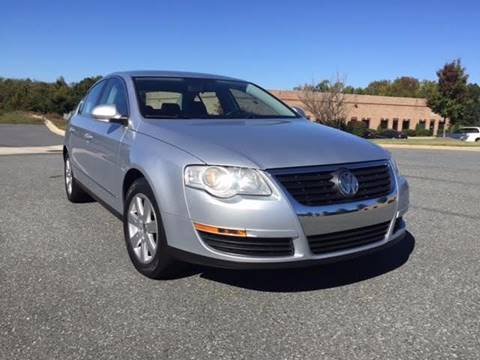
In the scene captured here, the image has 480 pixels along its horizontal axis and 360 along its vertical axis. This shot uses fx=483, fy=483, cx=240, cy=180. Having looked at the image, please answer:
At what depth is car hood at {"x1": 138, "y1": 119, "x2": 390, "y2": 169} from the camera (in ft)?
10.5

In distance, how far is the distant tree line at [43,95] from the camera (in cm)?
6556

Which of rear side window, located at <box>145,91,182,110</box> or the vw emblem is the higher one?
rear side window, located at <box>145,91,182,110</box>

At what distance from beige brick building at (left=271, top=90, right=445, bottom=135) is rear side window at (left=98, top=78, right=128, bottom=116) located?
46225 mm

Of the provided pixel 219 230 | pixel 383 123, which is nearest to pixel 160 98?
pixel 219 230

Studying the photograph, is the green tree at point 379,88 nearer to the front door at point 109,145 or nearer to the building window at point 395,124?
the building window at point 395,124

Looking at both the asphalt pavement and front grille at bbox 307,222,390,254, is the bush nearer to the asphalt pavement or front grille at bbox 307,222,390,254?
the asphalt pavement

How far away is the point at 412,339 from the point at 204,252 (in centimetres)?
136

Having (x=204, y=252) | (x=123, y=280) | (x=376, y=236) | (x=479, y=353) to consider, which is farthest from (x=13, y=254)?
(x=479, y=353)

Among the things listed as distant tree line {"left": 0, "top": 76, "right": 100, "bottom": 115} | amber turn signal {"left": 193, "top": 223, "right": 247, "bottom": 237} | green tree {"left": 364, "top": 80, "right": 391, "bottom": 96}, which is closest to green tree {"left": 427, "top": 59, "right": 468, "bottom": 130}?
amber turn signal {"left": 193, "top": 223, "right": 247, "bottom": 237}

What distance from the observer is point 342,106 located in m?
45.2

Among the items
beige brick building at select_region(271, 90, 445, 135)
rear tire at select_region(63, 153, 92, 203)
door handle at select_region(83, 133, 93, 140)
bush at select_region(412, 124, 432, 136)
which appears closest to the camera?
door handle at select_region(83, 133, 93, 140)

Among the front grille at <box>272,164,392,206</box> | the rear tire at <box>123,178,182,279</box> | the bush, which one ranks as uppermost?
the front grille at <box>272,164,392,206</box>

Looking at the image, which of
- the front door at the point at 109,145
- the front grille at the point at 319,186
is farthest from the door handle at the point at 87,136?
the front grille at the point at 319,186

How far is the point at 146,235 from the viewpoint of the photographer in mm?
3680
